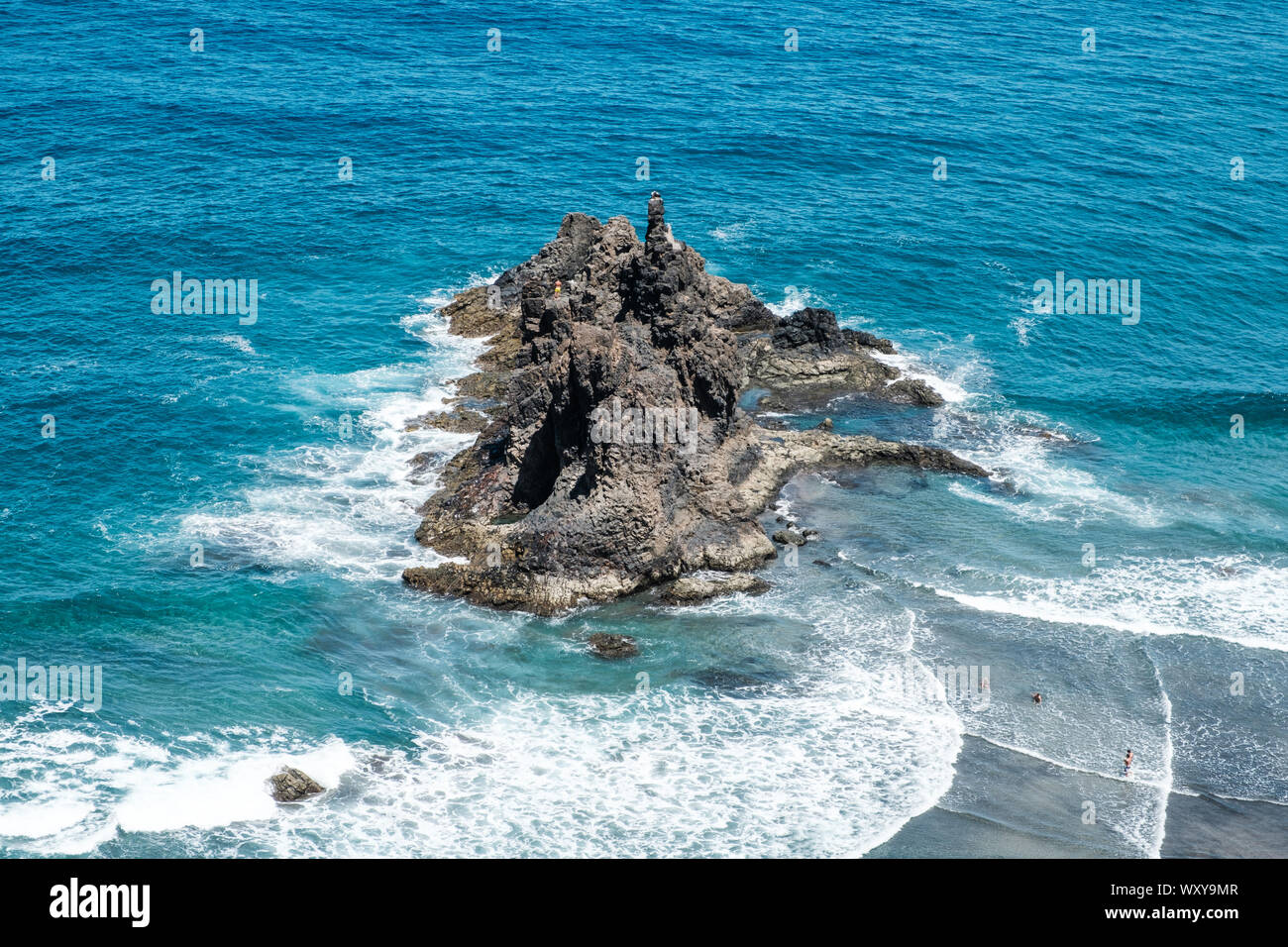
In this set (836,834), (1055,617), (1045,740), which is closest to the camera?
(836,834)

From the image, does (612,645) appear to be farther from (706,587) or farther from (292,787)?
(292,787)

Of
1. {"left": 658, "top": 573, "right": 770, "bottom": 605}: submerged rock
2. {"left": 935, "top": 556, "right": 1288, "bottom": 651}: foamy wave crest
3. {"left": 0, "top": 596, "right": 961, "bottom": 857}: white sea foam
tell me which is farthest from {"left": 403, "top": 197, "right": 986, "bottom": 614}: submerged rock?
{"left": 935, "top": 556, "right": 1288, "bottom": 651}: foamy wave crest

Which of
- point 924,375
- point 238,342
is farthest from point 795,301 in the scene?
point 238,342

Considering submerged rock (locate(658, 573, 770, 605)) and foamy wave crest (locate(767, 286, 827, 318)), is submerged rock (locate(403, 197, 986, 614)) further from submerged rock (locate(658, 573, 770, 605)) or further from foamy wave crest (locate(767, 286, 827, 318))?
foamy wave crest (locate(767, 286, 827, 318))

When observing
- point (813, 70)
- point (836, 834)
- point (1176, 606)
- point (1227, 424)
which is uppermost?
point (813, 70)
